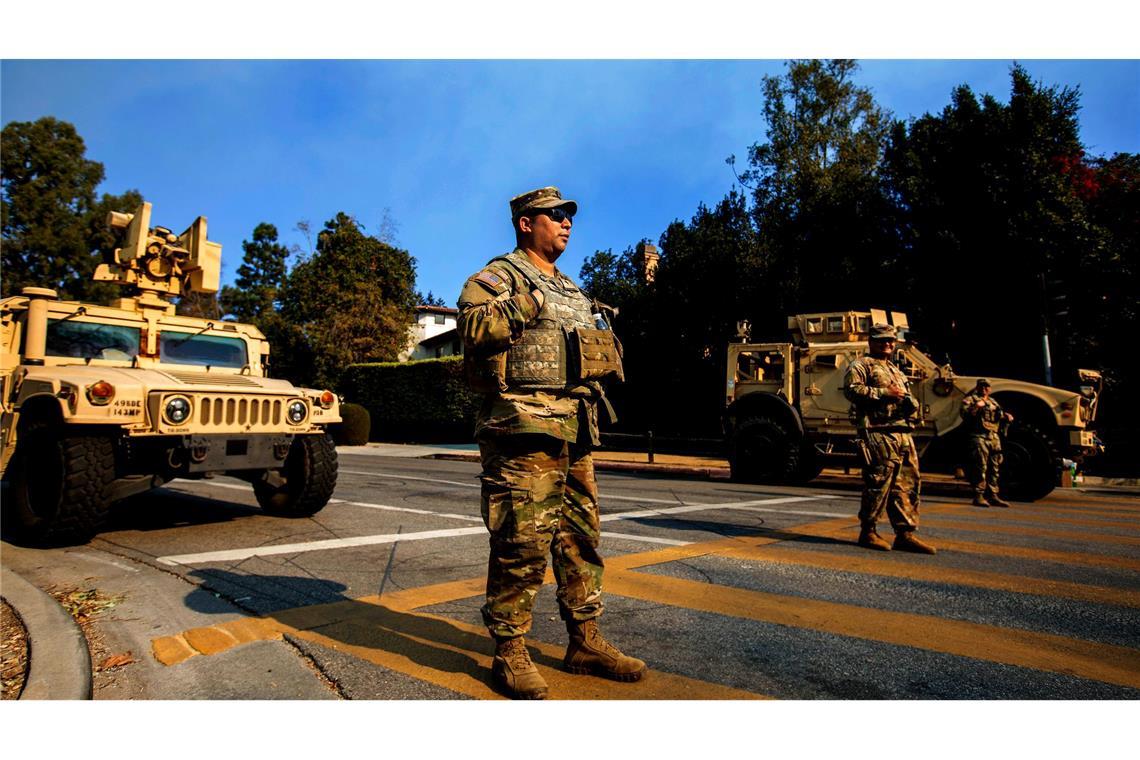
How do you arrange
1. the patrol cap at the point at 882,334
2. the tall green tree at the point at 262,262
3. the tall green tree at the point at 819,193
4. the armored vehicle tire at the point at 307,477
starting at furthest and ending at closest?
the tall green tree at the point at 262,262, the tall green tree at the point at 819,193, the armored vehicle tire at the point at 307,477, the patrol cap at the point at 882,334

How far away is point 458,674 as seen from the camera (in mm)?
2885

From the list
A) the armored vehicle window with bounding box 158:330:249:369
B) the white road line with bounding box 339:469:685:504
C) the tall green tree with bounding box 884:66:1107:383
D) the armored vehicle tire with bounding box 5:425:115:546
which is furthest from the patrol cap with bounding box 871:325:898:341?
the tall green tree with bounding box 884:66:1107:383

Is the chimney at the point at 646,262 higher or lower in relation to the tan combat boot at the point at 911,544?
higher

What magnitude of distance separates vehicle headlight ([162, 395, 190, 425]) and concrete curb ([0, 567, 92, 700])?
1.79 metres

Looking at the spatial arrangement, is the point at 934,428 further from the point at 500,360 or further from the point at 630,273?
the point at 630,273

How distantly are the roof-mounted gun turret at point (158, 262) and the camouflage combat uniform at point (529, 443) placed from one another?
6.42m

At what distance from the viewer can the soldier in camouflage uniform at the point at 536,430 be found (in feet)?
8.96

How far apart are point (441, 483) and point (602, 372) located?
8.38 m

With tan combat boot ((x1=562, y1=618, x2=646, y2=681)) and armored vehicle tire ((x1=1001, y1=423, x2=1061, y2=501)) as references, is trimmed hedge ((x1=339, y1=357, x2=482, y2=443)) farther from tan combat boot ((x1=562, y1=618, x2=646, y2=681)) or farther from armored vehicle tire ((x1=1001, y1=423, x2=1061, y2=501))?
tan combat boot ((x1=562, y1=618, x2=646, y2=681))

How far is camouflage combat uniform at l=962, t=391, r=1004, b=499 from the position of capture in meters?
9.20

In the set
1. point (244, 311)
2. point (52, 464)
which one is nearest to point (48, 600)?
point (52, 464)

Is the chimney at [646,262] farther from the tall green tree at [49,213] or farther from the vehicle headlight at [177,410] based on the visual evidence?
the tall green tree at [49,213]

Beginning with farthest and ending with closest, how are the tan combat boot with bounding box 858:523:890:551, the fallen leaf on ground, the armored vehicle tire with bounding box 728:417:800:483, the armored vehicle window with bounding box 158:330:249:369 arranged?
the armored vehicle tire with bounding box 728:417:800:483
the armored vehicle window with bounding box 158:330:249:369
the tan combat boot with bounding box 858:523:890:551
the fallen leaf on ground

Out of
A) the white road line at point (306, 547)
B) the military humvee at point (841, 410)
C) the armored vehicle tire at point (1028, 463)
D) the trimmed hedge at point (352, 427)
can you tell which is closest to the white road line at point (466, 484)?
the white road line at point (306, 547)
